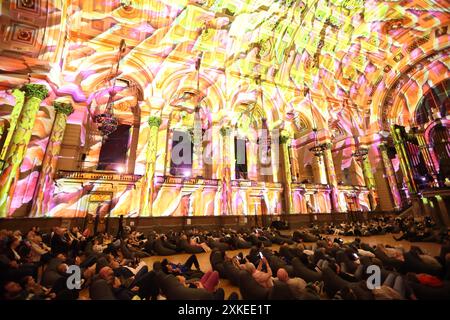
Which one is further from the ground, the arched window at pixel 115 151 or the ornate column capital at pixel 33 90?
the ornate column capital at pixel 33 90

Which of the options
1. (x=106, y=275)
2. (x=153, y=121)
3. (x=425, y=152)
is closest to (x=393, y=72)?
(x=425, y=152)

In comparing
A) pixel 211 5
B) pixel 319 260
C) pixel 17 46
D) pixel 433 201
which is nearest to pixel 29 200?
pixel 17 46

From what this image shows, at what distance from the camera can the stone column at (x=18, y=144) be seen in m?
7.93

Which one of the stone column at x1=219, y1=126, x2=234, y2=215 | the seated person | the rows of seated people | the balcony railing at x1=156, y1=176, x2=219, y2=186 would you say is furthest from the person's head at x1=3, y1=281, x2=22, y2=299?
the stone column at x1=219, y1=126, x2=234, y2=215

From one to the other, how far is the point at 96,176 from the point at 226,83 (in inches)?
427

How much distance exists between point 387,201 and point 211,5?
20.5 m

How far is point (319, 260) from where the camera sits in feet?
12.6

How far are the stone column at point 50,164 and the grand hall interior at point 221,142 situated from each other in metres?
0.08

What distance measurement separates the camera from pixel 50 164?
991cm

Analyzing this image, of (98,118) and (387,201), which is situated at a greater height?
(98,118)

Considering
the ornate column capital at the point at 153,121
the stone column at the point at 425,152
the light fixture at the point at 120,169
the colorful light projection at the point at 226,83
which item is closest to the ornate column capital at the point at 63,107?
the colorful light projection at the point at 226,83

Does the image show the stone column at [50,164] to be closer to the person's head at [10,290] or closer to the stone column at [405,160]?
the person's head at [10,290]

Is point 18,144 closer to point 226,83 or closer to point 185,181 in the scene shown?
point 185,181
